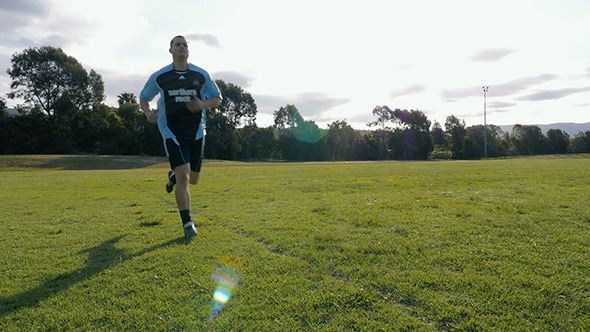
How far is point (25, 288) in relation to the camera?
281 centimetres

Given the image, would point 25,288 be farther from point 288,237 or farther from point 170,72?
point 170,72

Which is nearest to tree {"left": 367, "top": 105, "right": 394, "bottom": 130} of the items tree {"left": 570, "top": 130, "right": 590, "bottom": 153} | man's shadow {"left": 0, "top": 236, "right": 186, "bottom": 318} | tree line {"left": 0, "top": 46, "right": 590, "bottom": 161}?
tree line {"left": 0, "top": 46, "right": 590, "bottom": 161}

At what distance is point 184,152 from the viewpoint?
4867 millimetres

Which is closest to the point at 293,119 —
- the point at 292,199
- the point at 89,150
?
the point at 89,150

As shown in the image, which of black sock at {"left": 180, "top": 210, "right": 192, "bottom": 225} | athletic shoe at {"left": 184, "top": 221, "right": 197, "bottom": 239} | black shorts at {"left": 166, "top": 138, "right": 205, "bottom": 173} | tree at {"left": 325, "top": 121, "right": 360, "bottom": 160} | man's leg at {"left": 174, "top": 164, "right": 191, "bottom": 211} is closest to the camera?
athletic shoe at {"left": 184, "top": 221, "right": 197, "bottom": 239}

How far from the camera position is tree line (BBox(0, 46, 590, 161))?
46.4 m

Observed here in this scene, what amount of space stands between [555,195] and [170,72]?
791cm

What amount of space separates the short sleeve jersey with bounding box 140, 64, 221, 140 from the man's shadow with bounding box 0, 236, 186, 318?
1.69m

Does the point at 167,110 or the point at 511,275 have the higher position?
the point at 167,110

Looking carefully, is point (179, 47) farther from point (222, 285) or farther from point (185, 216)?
point (222, 285)

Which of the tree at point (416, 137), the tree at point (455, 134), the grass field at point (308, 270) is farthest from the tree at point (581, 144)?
the grass field at point (308, 270)

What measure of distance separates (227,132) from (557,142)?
78957mm

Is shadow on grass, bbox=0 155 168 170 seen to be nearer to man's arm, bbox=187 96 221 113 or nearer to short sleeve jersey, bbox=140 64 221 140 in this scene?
short sleeve jersey, bbox=140 64 221 140

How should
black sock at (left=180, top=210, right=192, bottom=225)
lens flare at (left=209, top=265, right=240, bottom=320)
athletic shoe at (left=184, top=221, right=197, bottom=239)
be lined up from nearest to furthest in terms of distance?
lens flare at (left=209, top=265, right=240, bottom=320) → athletic shoe at (left=184, top=221, right=197, bottom=239) → black sock at (left=180, top=210, right=192, bottom=225)
